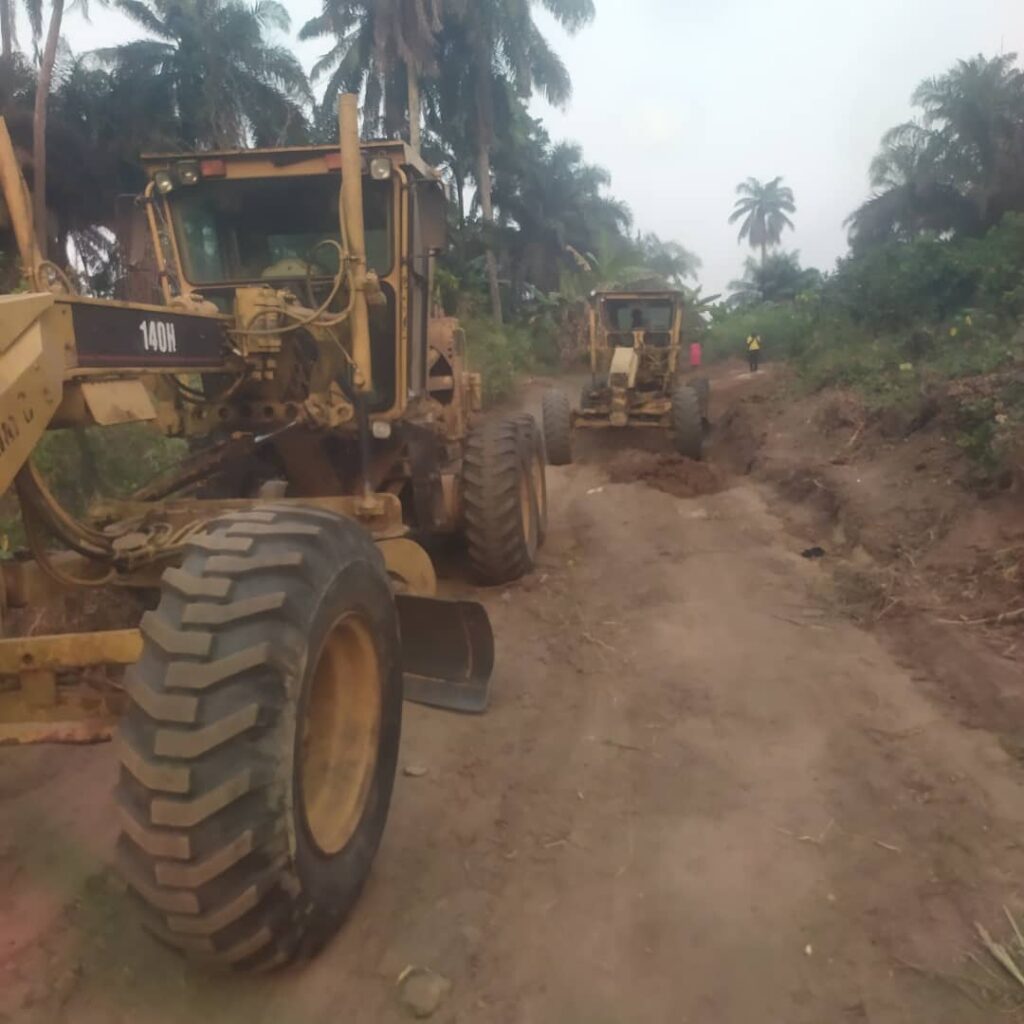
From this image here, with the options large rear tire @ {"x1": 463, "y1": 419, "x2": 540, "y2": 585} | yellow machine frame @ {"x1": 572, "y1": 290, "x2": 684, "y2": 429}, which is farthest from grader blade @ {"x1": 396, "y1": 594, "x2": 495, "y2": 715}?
yellow machine frame @ {"x1": 572, "y1": 290, "x2": 684, "y2": 429}

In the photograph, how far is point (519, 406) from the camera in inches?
871

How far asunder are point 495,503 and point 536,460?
4.50 feet

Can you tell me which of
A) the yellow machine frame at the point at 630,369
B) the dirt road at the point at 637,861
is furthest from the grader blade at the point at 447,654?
the yellow machine frame at the point at 630,369

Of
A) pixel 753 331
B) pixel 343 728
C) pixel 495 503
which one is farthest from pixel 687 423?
pixel 753 331

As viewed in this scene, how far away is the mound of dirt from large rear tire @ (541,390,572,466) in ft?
3.48

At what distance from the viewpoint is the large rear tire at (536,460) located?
7.33m

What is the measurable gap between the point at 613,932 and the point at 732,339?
3005 centimetres

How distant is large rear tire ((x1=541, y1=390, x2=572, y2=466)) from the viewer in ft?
43.8

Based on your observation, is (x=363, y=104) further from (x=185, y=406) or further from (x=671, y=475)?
(x=185, y=406)

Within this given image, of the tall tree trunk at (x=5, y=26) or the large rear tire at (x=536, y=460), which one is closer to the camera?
the large rear tire at (x=536, y=460)

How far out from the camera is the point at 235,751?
2559 mm

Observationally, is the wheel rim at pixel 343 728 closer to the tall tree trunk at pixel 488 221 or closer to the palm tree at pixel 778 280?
the tall tree trunk at pixel 488 221

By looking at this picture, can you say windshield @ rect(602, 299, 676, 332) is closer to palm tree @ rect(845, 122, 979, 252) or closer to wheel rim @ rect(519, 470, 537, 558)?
wheel rim @ rect(519, 470, 537, 558)

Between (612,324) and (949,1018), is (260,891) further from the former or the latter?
(612,324)
